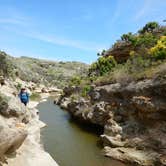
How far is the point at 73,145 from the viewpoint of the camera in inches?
769

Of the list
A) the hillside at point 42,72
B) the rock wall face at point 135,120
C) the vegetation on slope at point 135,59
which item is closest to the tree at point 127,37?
the vegetation on slope at point 135,59

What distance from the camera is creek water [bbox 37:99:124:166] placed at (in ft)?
53.0

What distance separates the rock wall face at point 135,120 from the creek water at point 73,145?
92cm

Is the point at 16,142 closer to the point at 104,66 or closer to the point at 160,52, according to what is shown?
the point at 160,52

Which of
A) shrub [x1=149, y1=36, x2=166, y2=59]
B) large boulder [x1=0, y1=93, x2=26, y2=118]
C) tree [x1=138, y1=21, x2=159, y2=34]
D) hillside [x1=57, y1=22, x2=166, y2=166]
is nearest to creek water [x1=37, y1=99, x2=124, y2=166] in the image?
hillside [x1=57, y1=22, x2=166, y2=166]

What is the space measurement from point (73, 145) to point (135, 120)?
473 centimetres

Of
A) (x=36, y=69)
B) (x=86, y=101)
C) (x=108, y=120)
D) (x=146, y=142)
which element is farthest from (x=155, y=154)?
(x=36, y=69)

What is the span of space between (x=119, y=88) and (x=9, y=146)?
12.0 m

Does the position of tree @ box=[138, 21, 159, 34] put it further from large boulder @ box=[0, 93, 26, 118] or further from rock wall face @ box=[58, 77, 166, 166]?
large boulder @ box=[0, 93, 26, 118]

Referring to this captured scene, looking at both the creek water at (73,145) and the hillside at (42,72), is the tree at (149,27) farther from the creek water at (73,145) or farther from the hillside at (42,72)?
the hillside at (42,72)

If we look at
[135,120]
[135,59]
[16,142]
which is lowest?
[16,142]

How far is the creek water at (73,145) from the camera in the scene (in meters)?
16.2

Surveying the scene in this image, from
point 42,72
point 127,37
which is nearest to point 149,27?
point 127,37

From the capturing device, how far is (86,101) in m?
27.2
